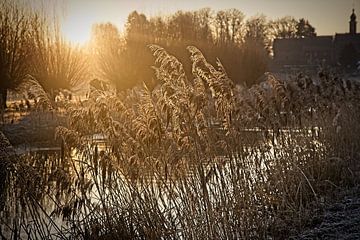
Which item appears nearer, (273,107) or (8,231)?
(8,231)

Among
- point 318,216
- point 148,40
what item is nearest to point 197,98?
point 318,216

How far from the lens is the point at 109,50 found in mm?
32281

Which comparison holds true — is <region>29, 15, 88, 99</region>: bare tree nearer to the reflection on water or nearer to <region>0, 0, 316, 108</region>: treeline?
<region>0, 0, 316, 108</region>: treeline

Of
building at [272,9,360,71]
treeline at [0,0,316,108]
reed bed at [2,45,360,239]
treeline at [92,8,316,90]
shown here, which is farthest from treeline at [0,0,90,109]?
building at [272,9,360,71]

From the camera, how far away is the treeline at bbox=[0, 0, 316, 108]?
80.8 ft

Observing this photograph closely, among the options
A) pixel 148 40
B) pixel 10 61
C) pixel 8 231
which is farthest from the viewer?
pixel 148 40

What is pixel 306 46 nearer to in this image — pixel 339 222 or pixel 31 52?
pixel 31 52

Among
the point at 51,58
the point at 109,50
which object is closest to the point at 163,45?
the point at 109,50

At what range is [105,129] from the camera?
5199mm

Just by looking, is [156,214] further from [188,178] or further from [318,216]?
[318,216]

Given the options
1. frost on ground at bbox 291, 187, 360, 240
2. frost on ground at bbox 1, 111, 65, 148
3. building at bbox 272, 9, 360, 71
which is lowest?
frost on ground at bbox 291, 187, 360, 240

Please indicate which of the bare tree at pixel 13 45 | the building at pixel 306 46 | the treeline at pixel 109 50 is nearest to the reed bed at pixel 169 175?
the treeline at pixel 109 50

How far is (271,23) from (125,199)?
253 feet

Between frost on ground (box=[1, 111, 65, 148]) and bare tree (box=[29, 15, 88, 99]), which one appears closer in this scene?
frost on ground (box=[1, 111, 65, 148])
